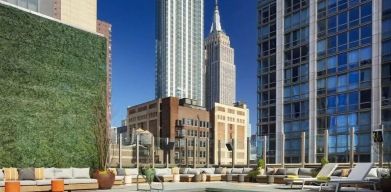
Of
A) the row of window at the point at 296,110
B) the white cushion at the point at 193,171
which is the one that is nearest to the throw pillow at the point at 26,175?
the white cushion at the point at 193,171

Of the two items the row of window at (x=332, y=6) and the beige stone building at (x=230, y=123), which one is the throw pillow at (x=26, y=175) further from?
the beige stone building at (x=230, y=123)

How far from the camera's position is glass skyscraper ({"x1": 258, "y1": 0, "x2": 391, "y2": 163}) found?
122ft

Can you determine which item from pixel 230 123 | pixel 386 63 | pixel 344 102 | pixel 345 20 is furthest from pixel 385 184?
pixel 230 123

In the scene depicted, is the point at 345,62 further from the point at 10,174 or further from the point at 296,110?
the point at 10,174

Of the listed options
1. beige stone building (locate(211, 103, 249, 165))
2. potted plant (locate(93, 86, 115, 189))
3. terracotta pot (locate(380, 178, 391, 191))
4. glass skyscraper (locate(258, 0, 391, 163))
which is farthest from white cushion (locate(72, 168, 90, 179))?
beige stone building (locate(211, 103, 249, 165))

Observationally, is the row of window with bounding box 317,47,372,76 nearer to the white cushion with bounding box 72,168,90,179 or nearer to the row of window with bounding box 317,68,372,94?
the row of window with bounding box 317,68,372,94

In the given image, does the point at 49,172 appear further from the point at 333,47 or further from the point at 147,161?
the point at 333,47

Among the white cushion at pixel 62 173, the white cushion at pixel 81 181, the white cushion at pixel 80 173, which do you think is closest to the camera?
the white cushion at pixel 81 181

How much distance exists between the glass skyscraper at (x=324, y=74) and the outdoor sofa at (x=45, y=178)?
22.2m

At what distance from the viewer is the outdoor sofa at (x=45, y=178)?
12645mm

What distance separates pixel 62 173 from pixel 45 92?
395 centimetres

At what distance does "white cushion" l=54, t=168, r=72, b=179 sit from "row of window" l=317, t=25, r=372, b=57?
99.8ft

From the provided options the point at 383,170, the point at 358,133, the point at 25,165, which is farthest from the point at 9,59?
the point at 358,133

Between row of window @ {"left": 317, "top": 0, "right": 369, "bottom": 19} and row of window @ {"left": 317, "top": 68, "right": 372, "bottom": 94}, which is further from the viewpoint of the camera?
row of window @ {"left": 317, "top": 0, "right": 369, "bottom": 19}
